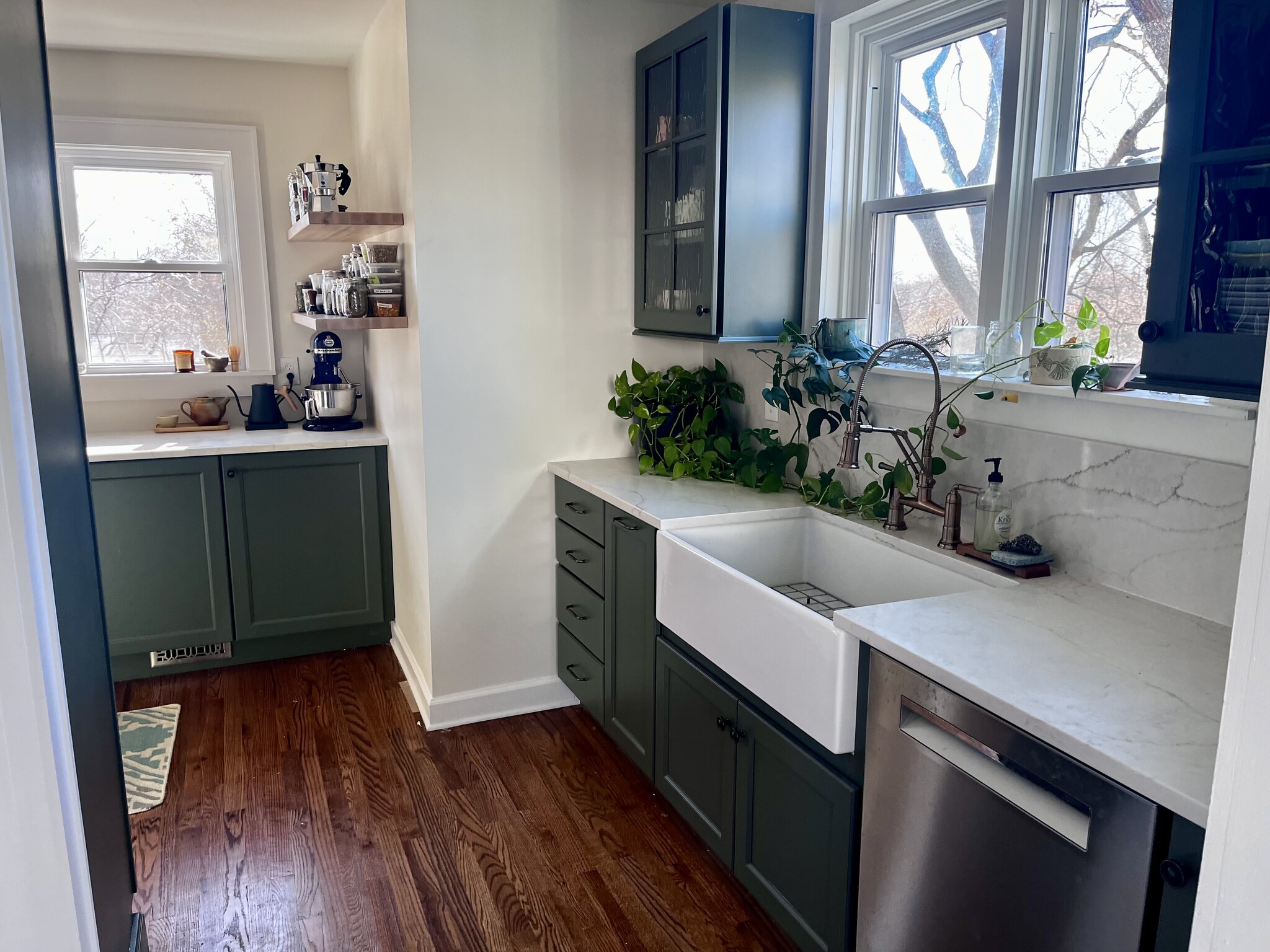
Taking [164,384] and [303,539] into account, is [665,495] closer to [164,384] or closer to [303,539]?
[303,539]

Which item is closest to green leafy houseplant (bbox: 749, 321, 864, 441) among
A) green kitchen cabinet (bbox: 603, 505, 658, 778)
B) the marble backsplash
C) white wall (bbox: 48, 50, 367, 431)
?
the marble backsplash

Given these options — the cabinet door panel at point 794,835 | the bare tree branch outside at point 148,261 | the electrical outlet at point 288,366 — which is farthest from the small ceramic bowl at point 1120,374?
the bare tree branch outside at point 148,261

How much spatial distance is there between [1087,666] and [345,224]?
2587mm

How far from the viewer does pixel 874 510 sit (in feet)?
7.88

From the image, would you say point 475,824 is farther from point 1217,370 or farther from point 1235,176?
point 1235,176

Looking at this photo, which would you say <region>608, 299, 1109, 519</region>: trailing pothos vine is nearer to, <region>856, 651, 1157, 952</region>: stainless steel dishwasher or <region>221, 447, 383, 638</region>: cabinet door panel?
<region>856, 651, 1157, 952</region>: stainless steel dishwasher

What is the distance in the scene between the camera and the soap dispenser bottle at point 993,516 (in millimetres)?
2051

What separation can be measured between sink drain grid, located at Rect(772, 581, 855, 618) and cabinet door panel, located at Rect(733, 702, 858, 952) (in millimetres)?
427

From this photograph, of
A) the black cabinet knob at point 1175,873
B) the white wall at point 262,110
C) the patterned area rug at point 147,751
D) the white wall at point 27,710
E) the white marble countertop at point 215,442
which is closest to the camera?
the white wall at point 27,710

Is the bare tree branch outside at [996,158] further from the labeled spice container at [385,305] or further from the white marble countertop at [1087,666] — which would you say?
the labeled spice container at [385,305]

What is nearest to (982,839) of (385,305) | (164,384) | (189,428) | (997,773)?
(997,773)

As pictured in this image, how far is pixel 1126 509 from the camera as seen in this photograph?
6.08ft

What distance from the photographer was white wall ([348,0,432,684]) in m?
2.98

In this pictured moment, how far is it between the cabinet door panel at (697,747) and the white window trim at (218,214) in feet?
8.43
